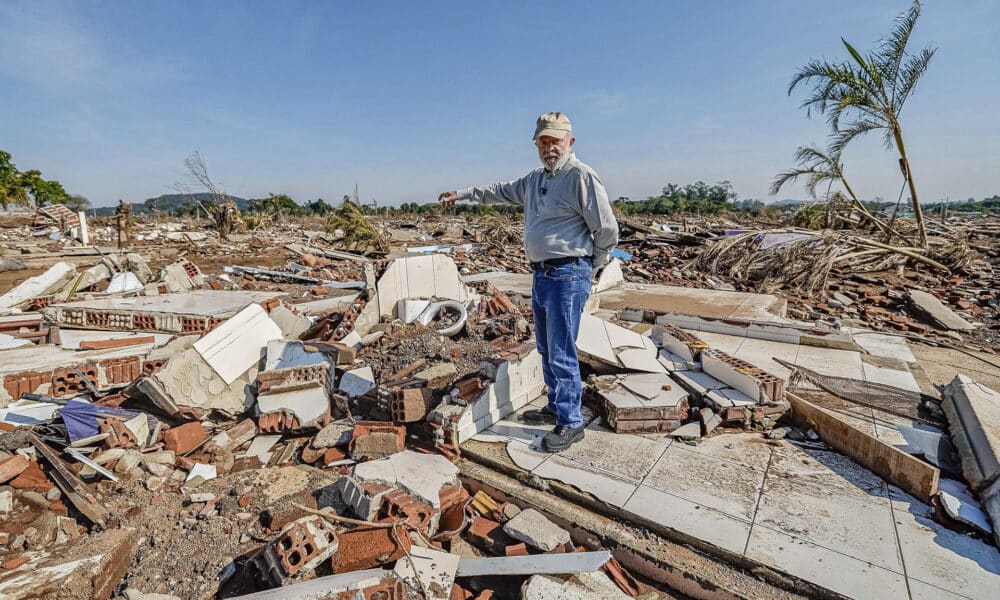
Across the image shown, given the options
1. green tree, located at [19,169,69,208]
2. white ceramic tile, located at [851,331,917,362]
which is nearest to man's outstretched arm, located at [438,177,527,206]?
white ceramic tile, located at [851,331,917,362]

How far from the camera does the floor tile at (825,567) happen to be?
1680 millimetres

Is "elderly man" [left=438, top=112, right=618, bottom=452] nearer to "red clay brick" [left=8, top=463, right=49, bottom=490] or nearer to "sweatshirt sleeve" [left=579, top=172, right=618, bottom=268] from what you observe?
"sweatshirt sleeve" [left=579, top=172, right=618, bottom=268]

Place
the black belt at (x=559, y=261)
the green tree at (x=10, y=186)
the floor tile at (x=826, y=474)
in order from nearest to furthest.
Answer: the floor tile at (x=826, y=474), the black belt at (x=559, y=261), the green tree at (x=10, y=186)

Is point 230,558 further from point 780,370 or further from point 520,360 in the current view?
point 780,370

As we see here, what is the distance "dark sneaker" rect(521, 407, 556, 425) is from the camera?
3.00 meters

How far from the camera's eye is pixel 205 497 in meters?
2.48

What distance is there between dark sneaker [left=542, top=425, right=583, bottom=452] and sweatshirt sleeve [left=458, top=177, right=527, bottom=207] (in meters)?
1.48

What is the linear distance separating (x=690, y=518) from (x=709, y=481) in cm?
35

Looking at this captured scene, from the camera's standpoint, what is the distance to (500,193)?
3.20 metres

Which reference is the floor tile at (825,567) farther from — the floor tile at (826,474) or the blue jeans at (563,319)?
the blue jeans at (563,319)

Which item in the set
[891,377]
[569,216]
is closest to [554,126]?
[569,216]

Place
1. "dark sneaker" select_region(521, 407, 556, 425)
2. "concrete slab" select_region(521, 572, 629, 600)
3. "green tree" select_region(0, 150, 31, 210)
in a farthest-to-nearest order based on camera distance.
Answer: "green tree" select_region(0, 150, 31, 210) → "dark sneaker" select_region(521, 407, 556, 425) → "concrete slab" select_region(521, 572, 629, 600)

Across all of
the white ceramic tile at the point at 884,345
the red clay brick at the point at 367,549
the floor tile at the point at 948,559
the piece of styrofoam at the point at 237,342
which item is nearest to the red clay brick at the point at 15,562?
the red clay brick at the point at 367,549

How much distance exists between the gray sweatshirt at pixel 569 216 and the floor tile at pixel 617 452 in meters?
1.07
